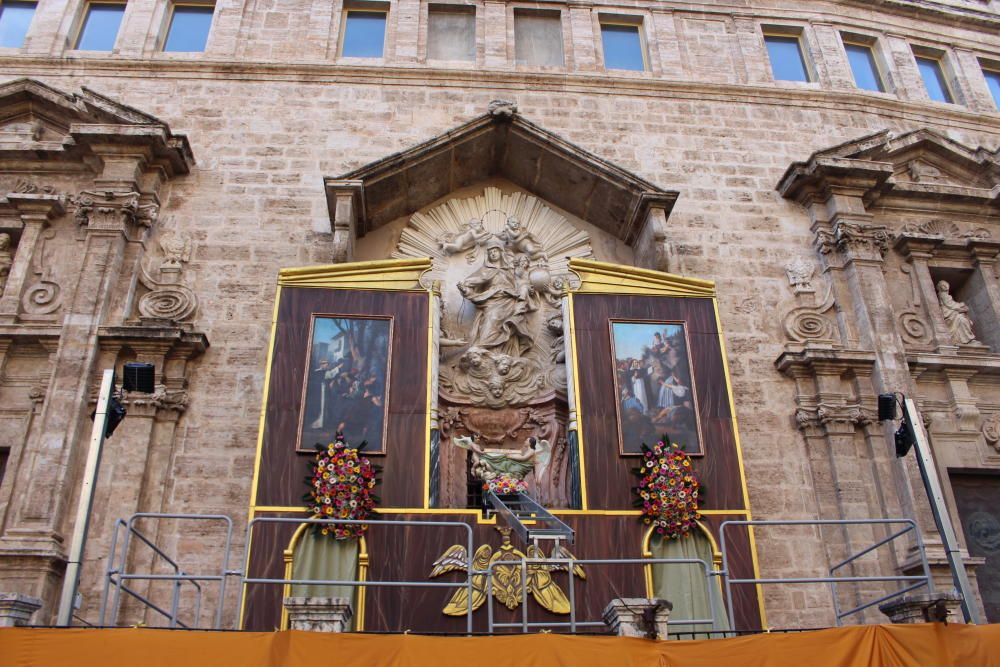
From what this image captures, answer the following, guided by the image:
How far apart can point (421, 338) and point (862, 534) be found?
247 inches

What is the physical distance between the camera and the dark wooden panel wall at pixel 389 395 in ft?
32.8

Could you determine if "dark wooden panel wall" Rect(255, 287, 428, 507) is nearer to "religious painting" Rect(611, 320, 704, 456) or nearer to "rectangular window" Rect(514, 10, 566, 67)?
"religious painting" Rect(611, 320, 704, 456)

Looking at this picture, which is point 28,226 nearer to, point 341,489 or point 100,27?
point 100,27

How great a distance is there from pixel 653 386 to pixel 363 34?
881 cm

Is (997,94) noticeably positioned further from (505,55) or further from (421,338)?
(421,338)

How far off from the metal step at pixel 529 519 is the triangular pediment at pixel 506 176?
5.00 m

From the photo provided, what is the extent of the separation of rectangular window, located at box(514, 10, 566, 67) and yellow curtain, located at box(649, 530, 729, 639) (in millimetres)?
9162

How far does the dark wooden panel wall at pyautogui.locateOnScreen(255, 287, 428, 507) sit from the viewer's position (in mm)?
10000

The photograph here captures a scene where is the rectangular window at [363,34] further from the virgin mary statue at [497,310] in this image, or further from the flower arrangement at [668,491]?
the flower arrangement at [668,491]

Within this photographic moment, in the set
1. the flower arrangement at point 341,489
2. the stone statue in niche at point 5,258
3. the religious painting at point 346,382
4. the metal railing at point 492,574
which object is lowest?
the metal railing at point 492,574

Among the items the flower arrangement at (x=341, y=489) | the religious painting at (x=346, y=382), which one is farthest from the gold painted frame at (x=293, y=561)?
the religious painting at (x=346, y=382)

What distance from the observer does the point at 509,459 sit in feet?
36.9

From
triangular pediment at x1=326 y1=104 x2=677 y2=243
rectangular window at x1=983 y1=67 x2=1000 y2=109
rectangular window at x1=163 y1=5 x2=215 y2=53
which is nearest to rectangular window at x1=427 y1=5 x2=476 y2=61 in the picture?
triangular pediment at x1=326 y1=104 x2=677 y2=243

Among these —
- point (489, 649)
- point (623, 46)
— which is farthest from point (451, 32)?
point (489, 649)
